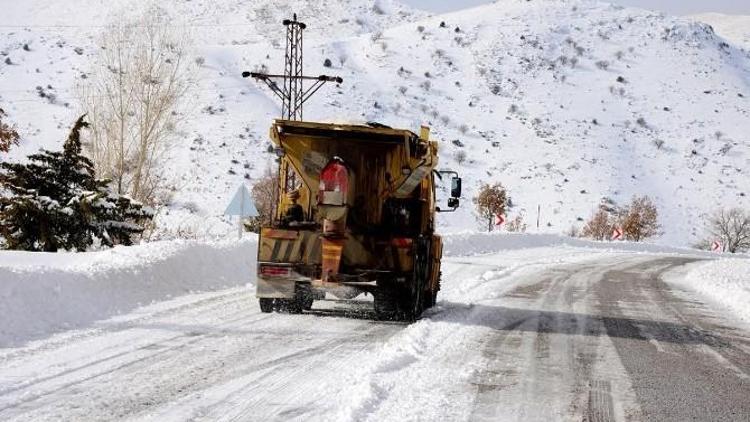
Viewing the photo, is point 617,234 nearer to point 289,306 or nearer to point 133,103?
point 133,103

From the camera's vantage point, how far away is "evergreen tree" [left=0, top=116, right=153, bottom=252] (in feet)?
51.4

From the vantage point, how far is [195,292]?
486 inches

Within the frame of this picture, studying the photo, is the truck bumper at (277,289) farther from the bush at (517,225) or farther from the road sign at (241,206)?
the bush at (517,225)

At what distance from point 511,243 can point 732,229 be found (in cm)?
3722

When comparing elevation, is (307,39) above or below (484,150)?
above

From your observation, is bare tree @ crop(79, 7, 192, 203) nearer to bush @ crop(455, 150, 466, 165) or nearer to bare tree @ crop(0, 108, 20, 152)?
bare tree @ crop(0, 108, 20, 152)

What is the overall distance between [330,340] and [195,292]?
4.66 metres

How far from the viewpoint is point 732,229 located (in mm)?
64312

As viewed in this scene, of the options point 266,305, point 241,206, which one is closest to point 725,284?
point 241,206

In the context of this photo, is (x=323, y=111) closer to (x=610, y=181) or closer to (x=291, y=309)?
(x=610, y=181)

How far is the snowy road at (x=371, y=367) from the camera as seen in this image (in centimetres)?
532

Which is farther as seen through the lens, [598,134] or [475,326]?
[598,134]

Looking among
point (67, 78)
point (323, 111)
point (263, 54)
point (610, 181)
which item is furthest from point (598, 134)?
point (67, 78)

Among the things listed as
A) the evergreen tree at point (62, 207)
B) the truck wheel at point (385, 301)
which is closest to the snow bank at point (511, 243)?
the evergreen tree at point (62, 207)
